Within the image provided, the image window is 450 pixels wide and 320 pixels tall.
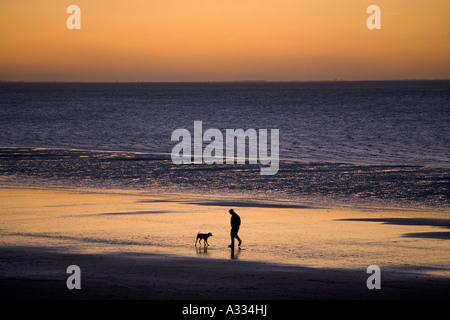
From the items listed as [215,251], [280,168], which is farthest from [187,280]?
[280,168]

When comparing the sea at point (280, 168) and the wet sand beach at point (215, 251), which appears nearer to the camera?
the wet sand beach at point (215, 251)

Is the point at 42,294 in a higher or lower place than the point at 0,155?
lower

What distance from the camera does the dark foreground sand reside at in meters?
12.8

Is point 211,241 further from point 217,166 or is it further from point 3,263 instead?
point 217,166

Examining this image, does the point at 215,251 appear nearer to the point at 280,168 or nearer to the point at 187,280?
the point at 187,280

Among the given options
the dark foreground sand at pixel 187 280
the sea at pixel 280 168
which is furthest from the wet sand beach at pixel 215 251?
the sea at pixel 280 168

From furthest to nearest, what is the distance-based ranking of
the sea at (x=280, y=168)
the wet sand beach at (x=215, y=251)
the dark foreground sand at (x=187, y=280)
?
the sea at (x=280, y=168) < the wet sand beach at (x=215, y=251) < the dark foreground sand at (x=187, y=280)

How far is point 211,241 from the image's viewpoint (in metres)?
18.3

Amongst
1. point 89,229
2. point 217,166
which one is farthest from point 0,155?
point 89,229

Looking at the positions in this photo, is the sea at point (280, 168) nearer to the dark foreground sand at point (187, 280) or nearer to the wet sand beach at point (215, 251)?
the wet sand beach at point (215, 251)

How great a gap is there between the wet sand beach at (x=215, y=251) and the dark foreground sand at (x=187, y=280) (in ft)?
0.07

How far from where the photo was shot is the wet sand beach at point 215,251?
13242mm

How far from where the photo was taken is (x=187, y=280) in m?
14.0
